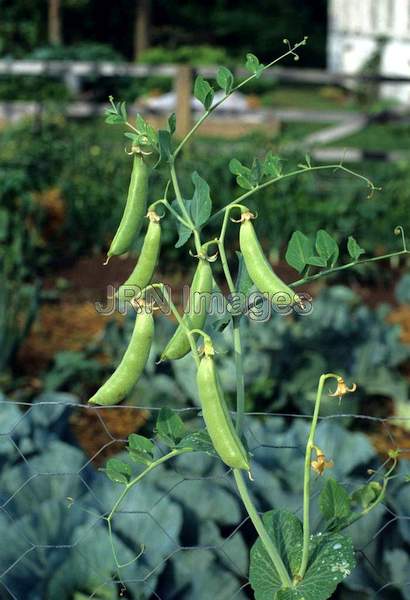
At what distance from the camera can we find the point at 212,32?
23.7m

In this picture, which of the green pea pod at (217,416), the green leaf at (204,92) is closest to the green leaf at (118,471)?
the green pea pod at (217,416)

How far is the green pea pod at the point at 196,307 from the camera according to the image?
1.65m

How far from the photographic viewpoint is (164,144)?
1.69m

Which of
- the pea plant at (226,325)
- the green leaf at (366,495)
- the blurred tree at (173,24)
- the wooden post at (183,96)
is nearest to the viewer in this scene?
the pea plant at (226,325)

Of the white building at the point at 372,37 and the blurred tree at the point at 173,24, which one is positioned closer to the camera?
the white building at the point at 372,37

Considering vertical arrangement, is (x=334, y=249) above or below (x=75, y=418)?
above

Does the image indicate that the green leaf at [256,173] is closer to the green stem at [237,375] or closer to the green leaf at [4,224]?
the green stem at [237,375]

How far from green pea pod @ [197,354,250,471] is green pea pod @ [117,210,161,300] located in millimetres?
206

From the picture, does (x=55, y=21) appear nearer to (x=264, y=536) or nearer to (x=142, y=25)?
(x=142, y=25)

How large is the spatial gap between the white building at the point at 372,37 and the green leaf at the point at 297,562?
13419 mm

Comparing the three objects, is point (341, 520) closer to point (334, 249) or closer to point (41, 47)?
point (334, 249)

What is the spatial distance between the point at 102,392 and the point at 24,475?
113cm

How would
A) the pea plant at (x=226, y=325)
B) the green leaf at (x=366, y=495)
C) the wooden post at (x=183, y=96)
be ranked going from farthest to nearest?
the wooden post at (x=183, y=96) → the green leaf at (x=366, y=495) → the pea plant at (x=226, y=325)

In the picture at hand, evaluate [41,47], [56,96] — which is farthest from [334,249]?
[41,47]
